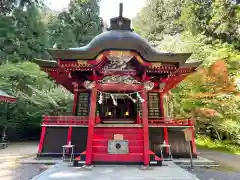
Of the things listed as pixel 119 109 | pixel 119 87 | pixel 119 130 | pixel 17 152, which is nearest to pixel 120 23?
pixel 119 87

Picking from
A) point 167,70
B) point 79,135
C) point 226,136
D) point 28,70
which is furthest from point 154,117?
point 28,70

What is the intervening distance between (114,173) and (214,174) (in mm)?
3301

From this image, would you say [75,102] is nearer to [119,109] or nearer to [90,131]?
[119,109]

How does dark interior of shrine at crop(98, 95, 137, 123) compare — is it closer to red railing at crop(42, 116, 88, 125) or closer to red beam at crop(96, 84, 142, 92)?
red railing at crop(42, 116, 88, 125)

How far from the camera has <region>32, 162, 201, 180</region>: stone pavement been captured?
5457mm

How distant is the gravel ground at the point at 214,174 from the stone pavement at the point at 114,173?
0.64 meters

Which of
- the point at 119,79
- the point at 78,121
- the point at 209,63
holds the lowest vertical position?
the point at 78,121

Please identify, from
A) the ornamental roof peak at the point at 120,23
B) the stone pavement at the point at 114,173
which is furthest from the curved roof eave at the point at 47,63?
the stone pavement at the point at 114,173

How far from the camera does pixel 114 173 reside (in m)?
5.91

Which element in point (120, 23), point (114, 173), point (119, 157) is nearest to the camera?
point (114, 173)

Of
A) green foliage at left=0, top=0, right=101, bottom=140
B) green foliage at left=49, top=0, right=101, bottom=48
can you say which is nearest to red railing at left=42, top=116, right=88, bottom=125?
green foliage at left=0, top=0, right=101, bottom=140

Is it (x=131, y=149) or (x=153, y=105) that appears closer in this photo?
(x=131, y=149)

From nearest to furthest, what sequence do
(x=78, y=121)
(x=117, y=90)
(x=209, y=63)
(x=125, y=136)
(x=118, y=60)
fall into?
1. (x=125, y=136)
2. (x=118, y=60)
3. (x=117, y=90)
4. (x=78, y=121)
5. (x=209, y=63)

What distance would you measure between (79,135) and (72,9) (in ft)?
70.4
